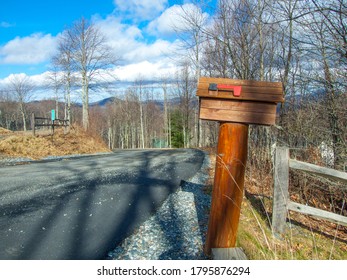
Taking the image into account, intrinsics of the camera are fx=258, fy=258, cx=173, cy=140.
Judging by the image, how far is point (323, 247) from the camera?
4000mm

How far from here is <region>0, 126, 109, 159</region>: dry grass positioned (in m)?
13.3

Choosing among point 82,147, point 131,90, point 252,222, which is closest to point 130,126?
point 131,90

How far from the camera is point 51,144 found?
15836mm

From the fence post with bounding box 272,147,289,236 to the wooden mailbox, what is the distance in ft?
5.38

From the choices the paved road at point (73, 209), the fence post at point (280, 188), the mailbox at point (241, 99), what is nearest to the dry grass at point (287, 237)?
the fence post at point (280, 188)

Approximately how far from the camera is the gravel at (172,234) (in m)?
3.20

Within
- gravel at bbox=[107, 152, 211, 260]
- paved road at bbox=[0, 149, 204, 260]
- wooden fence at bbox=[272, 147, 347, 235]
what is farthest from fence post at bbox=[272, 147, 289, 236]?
paved road at bbox=[0, 149, 204, 260]

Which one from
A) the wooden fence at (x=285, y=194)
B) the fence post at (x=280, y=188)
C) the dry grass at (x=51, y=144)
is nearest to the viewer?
the wooden fence at (x=285, y=194)

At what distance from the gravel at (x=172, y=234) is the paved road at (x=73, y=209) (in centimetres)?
21

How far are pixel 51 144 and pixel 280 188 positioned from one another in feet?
49.3

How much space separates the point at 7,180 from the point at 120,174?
9.97 feet

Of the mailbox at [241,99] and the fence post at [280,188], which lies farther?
the fence post at [280,188]

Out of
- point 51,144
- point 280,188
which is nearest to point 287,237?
point 280,188

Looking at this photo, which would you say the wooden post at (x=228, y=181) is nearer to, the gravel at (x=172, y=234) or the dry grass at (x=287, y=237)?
the dry grass at (x=287, y=237)
